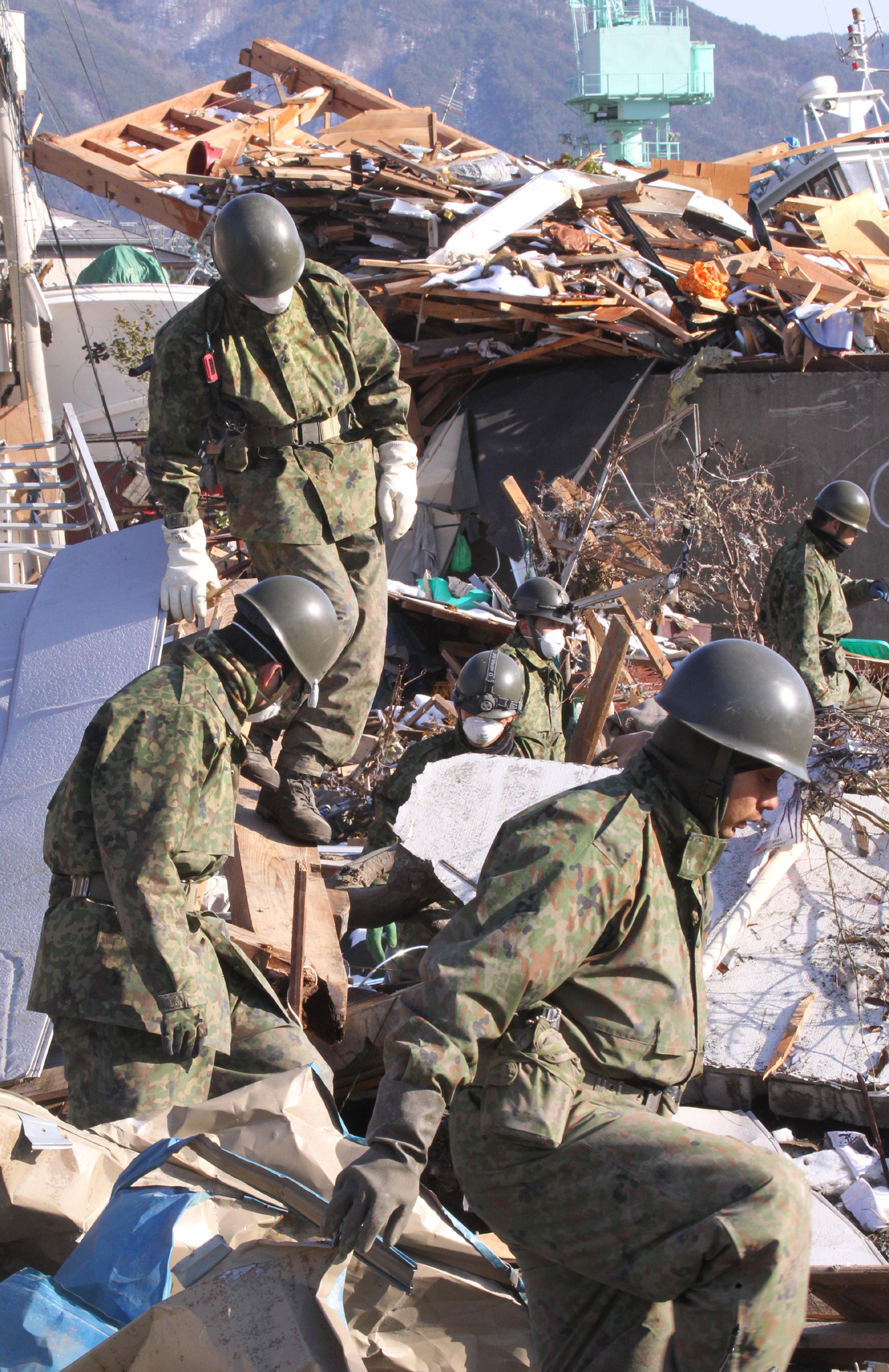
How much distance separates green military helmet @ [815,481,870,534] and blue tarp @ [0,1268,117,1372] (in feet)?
16.9

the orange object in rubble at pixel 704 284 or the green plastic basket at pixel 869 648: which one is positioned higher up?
the orange object in rubble at pixel 704 284

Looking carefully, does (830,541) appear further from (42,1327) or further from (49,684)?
(42,1327)

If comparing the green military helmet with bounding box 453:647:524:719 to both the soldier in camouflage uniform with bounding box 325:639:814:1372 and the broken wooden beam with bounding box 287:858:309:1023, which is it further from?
the soldier in camouflage uniform with bounding box 325:639:814:1372

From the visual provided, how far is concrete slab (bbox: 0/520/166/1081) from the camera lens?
3.66 m

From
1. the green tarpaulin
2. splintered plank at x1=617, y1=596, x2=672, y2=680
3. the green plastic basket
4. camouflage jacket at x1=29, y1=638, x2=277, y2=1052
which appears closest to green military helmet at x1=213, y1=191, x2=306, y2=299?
camouflage jacket at x1=29, y1=638, x2=277, y2=1052

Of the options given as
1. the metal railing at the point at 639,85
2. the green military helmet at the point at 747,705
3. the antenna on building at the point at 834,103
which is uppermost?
the metal railing at the point at 639,85

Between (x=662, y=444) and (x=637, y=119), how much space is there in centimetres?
5297

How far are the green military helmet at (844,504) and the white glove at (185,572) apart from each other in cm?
340

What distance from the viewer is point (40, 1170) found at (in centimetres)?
250

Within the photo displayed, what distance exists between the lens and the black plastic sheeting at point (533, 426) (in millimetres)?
10695

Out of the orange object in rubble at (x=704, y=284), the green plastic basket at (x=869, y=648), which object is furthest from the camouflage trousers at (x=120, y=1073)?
the orange object in rubble at (x=704, y=284)

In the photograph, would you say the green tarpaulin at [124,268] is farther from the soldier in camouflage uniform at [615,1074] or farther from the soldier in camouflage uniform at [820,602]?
the soldier in camouflage uniform at [615,1074]

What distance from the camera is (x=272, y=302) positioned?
396cm

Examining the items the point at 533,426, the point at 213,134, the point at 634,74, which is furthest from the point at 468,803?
the point at 634,74
